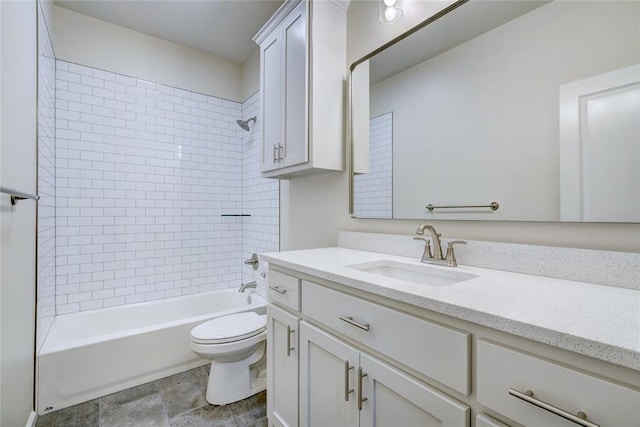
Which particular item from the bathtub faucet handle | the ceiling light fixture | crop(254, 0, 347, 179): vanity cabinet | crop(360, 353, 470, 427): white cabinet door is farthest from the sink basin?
the bathtub faucet handle

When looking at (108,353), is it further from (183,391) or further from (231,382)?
(231,382)

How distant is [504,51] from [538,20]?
13 centimetres

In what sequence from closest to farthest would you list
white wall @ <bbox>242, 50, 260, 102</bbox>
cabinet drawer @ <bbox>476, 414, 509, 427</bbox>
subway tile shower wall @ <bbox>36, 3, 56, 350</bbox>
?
cabinet drawer @ <bbox>476, 414, 509, 427</bbox>
subway tile shower wall @ <bbox>36, 3, 56, 350</bbox>
white wall @ <bbox>242, 50, 260, 102</bbox>

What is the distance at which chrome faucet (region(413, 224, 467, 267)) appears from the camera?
3.87ft

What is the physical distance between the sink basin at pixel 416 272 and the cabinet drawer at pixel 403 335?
229 mm

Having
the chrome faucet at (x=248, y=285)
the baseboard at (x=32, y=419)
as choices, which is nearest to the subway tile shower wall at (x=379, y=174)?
the chrome faucet at (x=248, y=285)

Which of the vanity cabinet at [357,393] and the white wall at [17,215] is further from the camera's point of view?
the white wall at [17,215]

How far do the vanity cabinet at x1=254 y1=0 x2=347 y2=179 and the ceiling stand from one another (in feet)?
2.12

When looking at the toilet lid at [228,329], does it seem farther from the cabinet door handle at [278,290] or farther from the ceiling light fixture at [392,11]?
the ceiling light fixture at [392,11]

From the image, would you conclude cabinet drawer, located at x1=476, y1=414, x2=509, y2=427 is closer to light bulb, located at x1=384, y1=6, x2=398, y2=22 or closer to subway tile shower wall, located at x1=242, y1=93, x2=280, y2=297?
light bulb, located at x1=384, y1=6, x2=398, y2=22

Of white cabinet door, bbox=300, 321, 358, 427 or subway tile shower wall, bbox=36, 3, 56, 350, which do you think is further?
subway tile shower wall, bbox=36, 3, 56, 350

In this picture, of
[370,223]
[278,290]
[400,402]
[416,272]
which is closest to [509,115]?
[416,272]

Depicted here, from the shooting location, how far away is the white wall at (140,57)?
2.33m

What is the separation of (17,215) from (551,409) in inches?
78.5
